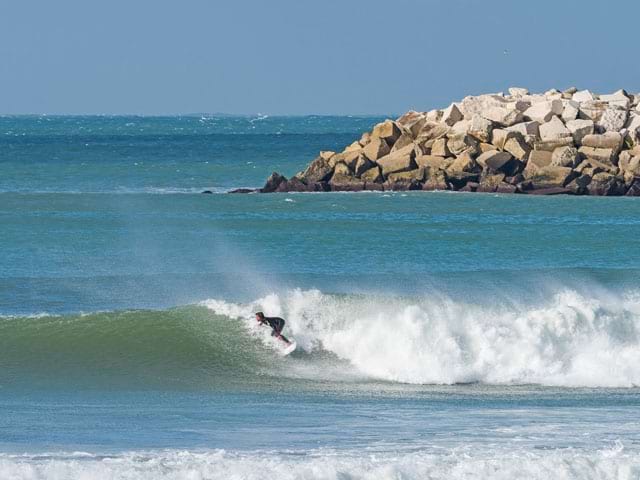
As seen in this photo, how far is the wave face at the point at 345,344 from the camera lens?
1841 cm

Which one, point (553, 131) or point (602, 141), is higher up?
point (553, 131)

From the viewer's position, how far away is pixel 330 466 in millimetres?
12727

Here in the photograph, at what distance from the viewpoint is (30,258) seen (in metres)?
29.0

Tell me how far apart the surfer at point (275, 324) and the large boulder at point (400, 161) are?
25929mm

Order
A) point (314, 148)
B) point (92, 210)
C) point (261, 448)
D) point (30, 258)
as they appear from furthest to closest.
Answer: point (314, 148) → point (92, 210) → point (30, 258) → point (261, 448)

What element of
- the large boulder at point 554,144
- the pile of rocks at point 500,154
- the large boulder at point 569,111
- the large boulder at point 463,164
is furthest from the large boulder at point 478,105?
the large boulder at point 554,144

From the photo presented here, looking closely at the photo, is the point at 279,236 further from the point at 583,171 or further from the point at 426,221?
the point at 583,171

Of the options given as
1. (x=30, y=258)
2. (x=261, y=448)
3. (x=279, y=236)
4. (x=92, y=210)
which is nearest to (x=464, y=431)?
(x=261, y=448)

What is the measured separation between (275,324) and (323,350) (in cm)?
85

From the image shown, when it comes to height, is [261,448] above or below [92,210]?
below

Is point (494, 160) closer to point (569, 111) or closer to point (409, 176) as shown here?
point (409, 176)

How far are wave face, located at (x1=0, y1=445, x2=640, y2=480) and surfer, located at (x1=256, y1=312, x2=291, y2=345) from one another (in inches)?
248

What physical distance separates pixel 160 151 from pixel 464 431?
251 feet

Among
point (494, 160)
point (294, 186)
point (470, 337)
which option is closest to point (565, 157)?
point (494, 160)
